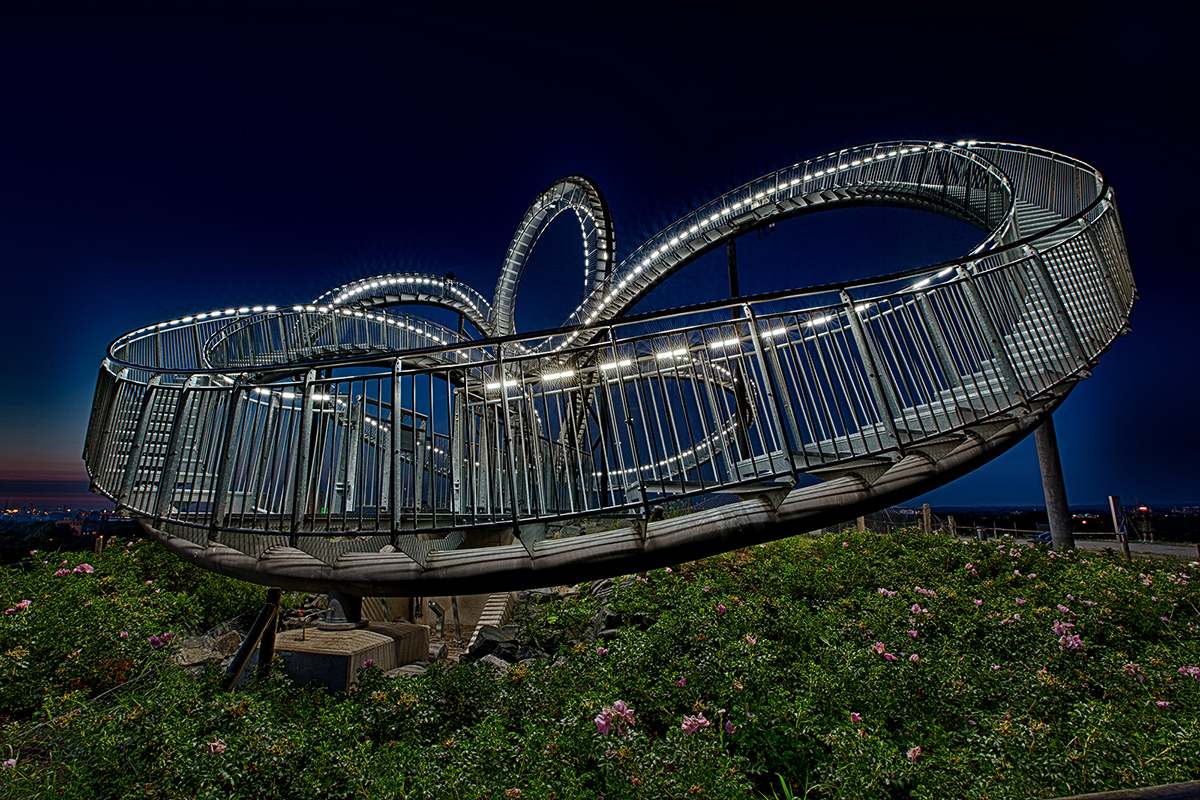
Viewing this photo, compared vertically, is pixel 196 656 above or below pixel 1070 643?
below

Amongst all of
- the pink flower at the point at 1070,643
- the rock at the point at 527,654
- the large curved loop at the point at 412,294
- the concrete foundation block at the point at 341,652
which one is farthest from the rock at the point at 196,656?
the large curved loop at the point at 412,294

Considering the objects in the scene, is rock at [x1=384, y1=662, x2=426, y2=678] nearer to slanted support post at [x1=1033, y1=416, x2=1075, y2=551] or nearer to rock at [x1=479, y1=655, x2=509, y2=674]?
rock at [x1=479, y1=655, x2=509, y2=674]

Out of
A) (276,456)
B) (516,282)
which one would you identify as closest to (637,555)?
(276,456)

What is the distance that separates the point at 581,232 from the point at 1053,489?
49.8ft

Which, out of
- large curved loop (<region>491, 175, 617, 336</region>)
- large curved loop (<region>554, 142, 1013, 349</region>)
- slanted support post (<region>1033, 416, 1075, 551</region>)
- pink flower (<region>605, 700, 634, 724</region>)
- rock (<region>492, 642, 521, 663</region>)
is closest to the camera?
pink flower (<region>605, 700, 634, 724</region>)

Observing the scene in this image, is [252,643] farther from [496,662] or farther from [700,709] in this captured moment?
[700,709]

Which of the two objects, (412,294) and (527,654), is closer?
(527,654)

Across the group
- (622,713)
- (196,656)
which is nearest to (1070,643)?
(622,713)

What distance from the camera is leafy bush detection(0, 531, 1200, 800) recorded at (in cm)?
280

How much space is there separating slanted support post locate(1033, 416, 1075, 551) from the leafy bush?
17.4 ft

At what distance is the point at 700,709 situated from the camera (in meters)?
3.52

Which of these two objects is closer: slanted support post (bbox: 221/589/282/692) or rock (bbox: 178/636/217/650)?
slanted support post (bbox: 221/589/282/692)

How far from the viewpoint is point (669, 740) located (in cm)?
298

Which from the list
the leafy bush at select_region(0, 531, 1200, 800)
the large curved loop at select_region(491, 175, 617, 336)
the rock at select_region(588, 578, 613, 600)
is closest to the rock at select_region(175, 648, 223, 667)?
the leafy bush at select_region(0, 531, 1200, 800)
